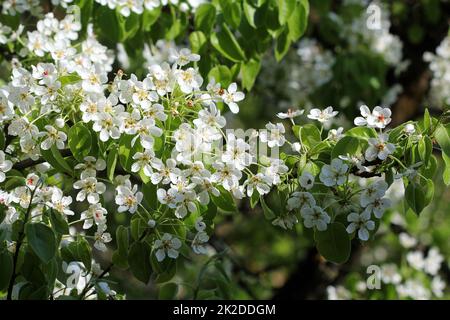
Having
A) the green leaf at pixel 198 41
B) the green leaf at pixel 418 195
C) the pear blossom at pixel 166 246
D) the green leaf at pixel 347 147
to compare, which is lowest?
the green leaf at pixel 198 41

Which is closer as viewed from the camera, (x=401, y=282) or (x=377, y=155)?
(x=377, y=155)

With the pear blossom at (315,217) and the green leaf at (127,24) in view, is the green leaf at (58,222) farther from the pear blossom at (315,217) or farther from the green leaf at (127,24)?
the green leaf at (127,24)

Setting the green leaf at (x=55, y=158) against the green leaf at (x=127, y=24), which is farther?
the green leaf at (x=127, y=24)

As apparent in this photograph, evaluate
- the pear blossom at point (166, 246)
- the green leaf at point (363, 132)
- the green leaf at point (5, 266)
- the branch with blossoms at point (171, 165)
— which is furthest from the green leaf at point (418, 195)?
the green leaf at point (5, 266)


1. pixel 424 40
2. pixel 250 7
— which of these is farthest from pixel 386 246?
pixel 250 7

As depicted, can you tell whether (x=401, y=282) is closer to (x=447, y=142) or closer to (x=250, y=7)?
(x=250, y=7)

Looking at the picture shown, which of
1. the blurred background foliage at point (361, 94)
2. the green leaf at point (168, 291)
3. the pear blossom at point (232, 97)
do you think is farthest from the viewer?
the blurred background foliage at point (361, 94)
